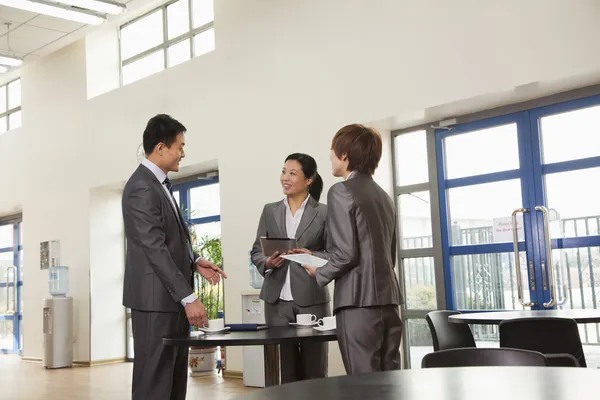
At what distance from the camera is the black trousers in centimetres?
282

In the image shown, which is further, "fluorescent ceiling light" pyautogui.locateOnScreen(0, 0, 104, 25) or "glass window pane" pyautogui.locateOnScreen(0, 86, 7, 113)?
"glass window pane" pyautogui.locateOnScreen(0, 86, 7, 113)

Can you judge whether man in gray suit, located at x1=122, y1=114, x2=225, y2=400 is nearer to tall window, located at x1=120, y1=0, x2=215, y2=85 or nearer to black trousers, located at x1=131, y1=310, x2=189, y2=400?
black trousers, located at x1=131, y1=310, x2=189, y2=400

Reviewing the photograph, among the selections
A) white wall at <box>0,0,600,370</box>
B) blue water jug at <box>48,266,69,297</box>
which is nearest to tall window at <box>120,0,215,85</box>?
white wall at <box>0,0,600,370</box>

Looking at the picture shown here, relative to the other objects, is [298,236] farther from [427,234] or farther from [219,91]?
[219,91]

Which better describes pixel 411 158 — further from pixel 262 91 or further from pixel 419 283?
pixel 262 91

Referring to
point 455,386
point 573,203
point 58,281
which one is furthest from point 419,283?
point 58,281

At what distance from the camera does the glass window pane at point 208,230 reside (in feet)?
28.6

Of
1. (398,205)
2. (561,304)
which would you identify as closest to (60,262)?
(398,205)

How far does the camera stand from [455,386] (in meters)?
1.50

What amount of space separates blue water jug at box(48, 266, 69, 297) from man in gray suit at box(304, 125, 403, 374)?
25.3 ft

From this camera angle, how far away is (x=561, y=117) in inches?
216

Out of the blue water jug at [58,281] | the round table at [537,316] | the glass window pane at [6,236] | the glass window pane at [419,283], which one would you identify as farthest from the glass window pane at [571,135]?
the glass window pane at [6,236]

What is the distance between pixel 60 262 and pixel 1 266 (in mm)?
3382

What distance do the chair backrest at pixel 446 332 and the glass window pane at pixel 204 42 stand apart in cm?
518
